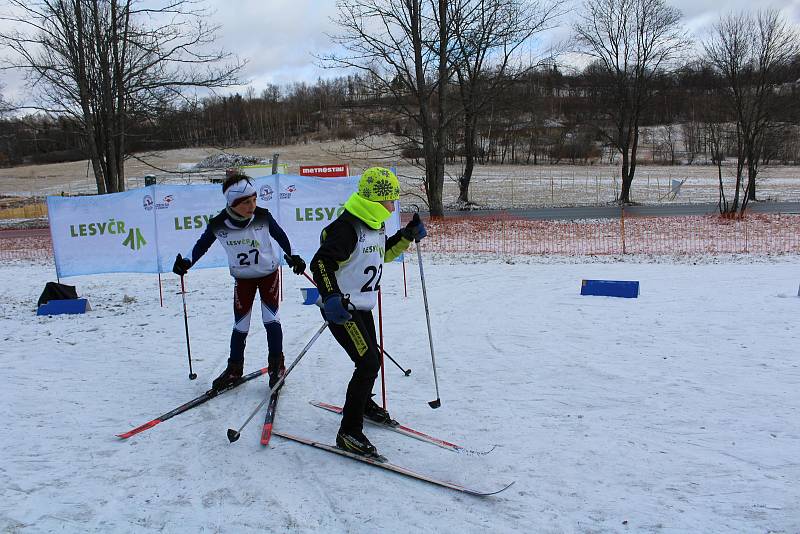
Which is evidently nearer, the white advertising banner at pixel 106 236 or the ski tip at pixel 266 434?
the ski tip at pixel 266 434

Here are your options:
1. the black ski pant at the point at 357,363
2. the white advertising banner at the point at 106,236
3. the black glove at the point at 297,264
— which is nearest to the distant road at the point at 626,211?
the white advertising banner at the point at 106,236

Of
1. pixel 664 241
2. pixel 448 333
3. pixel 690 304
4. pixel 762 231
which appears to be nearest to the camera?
pixel 448 333

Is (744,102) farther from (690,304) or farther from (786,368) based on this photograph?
(786,368)

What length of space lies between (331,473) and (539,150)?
80941 millimetres

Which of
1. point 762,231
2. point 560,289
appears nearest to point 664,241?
point 762,231

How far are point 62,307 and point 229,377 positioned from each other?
5.09 metres

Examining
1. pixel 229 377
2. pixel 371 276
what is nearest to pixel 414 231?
pixel 371 276

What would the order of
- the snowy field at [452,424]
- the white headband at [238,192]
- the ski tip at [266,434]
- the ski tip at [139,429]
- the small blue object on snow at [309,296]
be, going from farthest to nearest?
the small blue object on snow at [309,296]
the white headband at [238,192]
the ski tip at [139,429]
the ski tip at [266,434]
the snowy field at [452,424]

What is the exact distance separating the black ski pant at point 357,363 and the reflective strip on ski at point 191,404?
1.70 m

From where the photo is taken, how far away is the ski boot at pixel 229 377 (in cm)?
531

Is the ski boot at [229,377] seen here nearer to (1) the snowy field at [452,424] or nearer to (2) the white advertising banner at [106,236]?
(1) the snowy field at [452,424]

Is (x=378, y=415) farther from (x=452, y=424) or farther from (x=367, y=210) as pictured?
(x=367, y=210)

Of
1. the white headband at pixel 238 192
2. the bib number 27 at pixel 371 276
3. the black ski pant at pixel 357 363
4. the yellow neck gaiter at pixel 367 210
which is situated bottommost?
the black ski pant at pixel 357 363

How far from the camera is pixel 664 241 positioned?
1712cm
